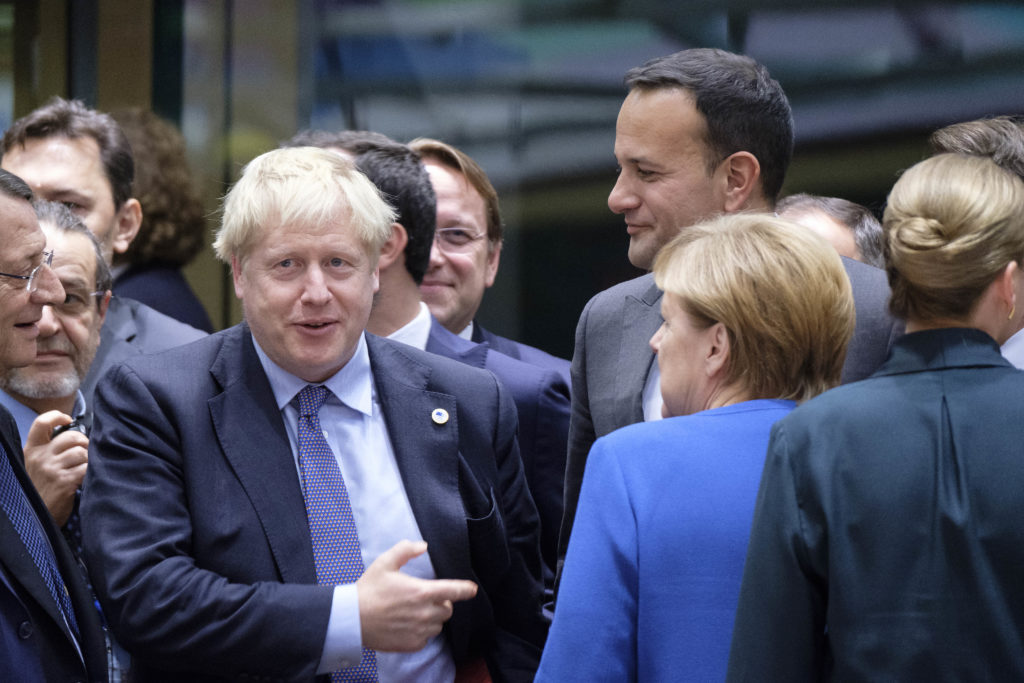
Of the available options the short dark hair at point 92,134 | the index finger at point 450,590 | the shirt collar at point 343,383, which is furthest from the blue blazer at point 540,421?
the short dark hair at point 92,134

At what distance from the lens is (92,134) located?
4.21 m

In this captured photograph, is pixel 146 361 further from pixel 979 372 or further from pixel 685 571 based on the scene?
pixel 979 372

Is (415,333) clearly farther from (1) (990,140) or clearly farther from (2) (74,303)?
(1) (990,140)

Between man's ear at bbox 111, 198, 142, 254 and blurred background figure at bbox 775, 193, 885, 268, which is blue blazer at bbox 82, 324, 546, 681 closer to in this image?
blurred background figure at bbox 775, 193, 885, 268

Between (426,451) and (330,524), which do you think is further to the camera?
(426,451)

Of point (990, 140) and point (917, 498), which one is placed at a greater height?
point (990, 140)

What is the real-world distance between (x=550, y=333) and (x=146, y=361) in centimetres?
303

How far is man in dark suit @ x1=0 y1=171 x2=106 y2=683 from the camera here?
7.47 ft

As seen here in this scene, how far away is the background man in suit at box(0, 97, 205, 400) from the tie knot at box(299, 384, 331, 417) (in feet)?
4.62

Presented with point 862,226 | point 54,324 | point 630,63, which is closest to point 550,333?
point 630,63

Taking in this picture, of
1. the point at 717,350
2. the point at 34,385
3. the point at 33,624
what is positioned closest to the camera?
the point at 717,350

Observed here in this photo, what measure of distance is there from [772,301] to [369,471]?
3.12 ft

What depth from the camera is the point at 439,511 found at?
259 cm

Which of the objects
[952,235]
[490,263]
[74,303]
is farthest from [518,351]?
[952,235]
